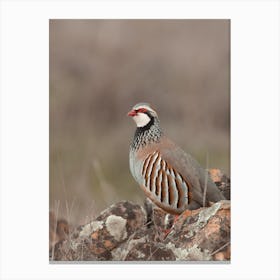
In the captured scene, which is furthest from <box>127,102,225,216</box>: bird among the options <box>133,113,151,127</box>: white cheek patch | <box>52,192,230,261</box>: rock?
<box>52,192,230,261</box>: rock

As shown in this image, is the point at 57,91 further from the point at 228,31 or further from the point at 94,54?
the point at 228,31

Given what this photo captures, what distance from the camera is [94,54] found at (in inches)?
309

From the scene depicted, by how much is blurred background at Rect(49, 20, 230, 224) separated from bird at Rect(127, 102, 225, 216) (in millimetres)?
177

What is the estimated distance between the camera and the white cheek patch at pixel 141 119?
702 centimetres

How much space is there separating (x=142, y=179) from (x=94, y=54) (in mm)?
1704

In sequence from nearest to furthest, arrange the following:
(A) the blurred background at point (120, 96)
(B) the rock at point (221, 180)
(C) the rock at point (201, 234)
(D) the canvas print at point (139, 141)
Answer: (C) the rock at point (201, 234) < (D) the canvas print at point (139, 141) < (B) the rock at point (221, 180) < (A) the blurred background at point (120, 96)

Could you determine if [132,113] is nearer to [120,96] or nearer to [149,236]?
[120,96]

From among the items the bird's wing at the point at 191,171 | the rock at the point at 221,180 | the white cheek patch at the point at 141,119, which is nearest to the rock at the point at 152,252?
the bird's wing at the point at 191,171

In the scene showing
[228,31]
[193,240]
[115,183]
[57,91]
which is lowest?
[193,240]

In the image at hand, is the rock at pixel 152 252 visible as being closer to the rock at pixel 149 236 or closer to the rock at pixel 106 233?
the rock at pixel 149 236

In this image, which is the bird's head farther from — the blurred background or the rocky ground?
the rocky ground

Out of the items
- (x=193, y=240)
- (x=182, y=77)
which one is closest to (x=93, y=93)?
(x=182, y=77)

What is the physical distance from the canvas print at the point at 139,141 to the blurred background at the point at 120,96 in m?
0.01
